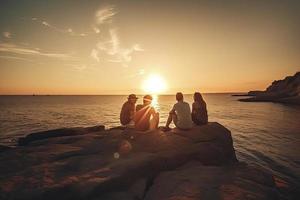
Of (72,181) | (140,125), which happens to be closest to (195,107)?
(140,125)

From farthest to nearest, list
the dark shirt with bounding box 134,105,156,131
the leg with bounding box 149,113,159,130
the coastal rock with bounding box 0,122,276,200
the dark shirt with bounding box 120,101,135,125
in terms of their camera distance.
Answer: the dark shirt with bounding box 120,101,135,125 < the leg with bounding box 149,113,159,130 < the dark shirt with bounding box 134,105,156,131 < the coastal rock with bounding box 0,122,276,200

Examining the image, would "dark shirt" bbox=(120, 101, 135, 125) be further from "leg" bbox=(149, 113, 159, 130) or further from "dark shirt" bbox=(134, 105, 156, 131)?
"leg" bbox=(149, 113, 159, 130)

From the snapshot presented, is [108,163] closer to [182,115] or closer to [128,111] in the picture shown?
[182,115]

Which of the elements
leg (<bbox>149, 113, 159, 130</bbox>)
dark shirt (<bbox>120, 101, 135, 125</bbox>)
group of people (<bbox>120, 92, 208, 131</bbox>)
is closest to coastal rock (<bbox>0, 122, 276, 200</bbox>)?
group of people (<bbox>120, 92, 208, 131</bbox>)

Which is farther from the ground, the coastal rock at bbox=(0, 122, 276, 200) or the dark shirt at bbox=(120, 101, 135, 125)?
the dark shirt at bbox=(120, 101, 135, 125)

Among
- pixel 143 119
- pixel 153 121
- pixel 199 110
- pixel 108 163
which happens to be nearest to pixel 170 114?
pixel 153 121

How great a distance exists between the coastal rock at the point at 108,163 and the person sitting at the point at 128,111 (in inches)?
59.3

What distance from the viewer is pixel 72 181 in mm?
6020

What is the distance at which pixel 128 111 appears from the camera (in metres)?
12.3

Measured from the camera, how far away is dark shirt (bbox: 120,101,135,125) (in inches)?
483

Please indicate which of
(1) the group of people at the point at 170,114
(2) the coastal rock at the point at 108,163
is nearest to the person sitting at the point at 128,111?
(1) the group of people at the point at 170,114

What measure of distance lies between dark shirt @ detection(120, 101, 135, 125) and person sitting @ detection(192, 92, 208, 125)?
12.2 feet

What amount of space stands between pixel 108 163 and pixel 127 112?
16.9 ft

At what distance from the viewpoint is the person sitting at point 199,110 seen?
39.8 feet
